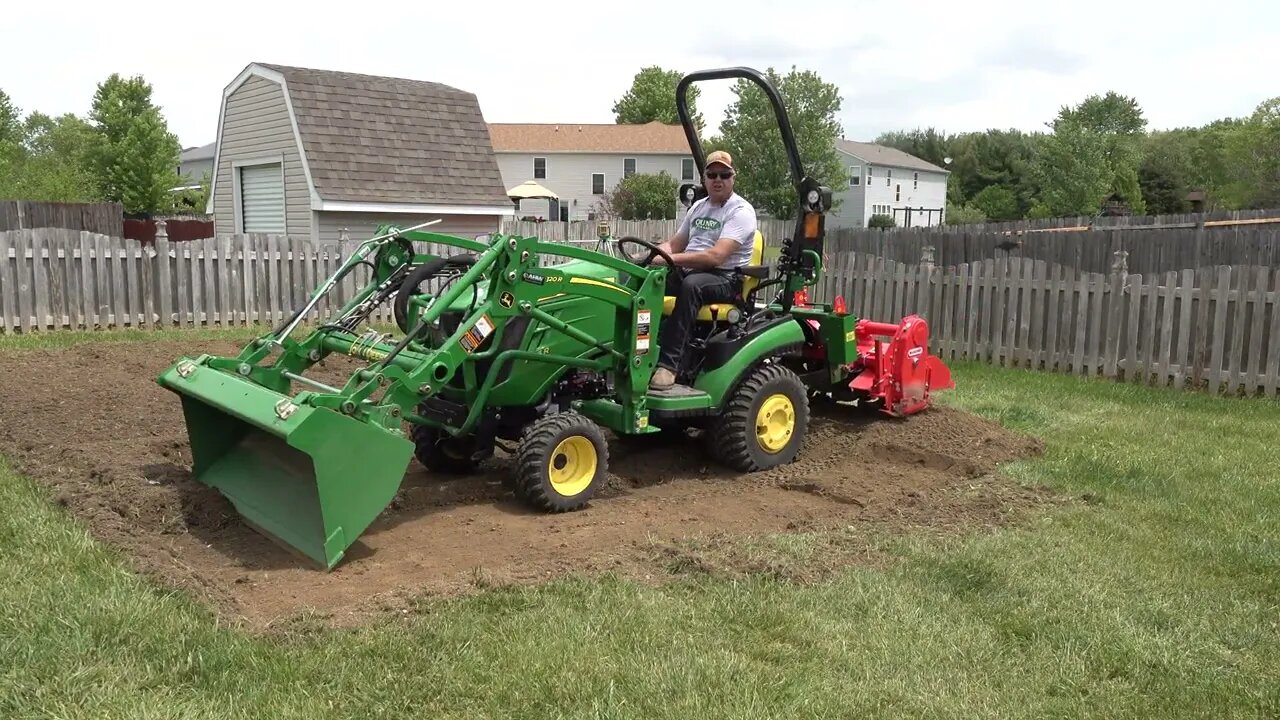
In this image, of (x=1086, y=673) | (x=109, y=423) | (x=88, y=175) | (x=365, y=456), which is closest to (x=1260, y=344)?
(x=1086, y=673)

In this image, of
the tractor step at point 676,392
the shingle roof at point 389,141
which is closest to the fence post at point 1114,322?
the tractor step at point 676,392

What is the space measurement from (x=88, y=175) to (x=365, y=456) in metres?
46.1

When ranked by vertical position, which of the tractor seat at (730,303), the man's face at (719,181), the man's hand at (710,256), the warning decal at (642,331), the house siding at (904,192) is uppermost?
the house siding at (904,192)

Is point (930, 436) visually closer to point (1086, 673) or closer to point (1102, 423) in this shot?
point (1102, 423)

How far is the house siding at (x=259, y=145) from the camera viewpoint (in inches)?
789

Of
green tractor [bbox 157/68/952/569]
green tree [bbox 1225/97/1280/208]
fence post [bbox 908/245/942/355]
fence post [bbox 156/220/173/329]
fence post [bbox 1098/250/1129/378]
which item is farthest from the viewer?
green tree [bbox 1225/97/1280/208]

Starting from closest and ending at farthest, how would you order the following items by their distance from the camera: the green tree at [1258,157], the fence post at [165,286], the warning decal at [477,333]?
the warning decal at [477,333] < the fence post at [165,286] < the green tree at [1258,157]

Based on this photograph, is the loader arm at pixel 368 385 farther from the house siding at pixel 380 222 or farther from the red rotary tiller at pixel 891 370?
the house siding at pixel 380 222

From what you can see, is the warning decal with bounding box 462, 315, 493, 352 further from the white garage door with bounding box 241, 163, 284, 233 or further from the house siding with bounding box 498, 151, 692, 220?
the house siding with bounding box 498, 151, 692, 220

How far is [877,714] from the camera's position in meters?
3.69

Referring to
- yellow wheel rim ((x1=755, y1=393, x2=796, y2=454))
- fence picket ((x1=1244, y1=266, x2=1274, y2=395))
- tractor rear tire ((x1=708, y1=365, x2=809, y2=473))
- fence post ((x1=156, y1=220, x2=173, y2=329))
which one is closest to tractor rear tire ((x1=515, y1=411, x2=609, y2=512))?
tractor rear tire ((x1=708, y1=365, x2=809, y2=473))

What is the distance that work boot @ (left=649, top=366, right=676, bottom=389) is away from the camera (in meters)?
6.64

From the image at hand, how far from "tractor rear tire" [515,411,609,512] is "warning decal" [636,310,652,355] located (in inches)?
25.4

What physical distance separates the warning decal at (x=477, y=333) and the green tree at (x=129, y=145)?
44.8 metres
